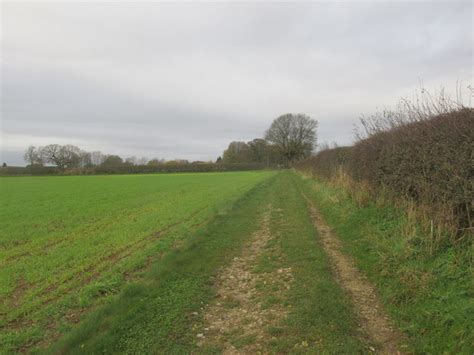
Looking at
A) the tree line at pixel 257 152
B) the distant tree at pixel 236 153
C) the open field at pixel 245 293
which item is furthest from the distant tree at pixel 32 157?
the open field at pixel 245 293

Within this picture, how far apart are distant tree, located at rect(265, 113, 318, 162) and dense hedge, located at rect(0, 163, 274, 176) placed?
18.0 metres

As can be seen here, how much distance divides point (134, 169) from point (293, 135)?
5498cm

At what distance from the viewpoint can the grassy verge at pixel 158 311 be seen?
4223mm

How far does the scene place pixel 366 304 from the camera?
4.95 m

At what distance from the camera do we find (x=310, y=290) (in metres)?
5.52

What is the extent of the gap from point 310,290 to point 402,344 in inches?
70.1

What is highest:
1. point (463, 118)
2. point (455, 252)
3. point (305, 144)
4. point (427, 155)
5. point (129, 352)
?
point (305, 144)

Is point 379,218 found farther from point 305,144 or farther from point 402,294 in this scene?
point 305,144

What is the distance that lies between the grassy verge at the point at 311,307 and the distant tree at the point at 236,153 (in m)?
113

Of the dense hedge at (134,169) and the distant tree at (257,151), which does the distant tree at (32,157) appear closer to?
the dense hedge at (134,169)

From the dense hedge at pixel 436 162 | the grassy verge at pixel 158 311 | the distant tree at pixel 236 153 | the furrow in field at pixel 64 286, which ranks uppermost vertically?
the distant tree at pixel 236 153

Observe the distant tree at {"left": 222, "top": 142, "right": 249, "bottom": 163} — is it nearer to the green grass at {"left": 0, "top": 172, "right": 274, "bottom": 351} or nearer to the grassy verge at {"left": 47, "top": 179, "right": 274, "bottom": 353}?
the green grass at {"left": 0, "top": 172, "right": 274, "bottom": 351}

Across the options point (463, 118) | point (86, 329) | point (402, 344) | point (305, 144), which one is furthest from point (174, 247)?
point (305, 144)

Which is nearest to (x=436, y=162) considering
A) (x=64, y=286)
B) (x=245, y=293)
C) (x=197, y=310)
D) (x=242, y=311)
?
(x=245, y=293)
